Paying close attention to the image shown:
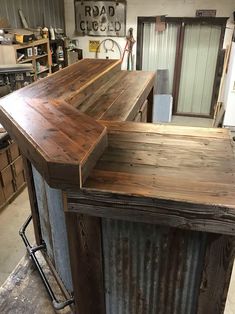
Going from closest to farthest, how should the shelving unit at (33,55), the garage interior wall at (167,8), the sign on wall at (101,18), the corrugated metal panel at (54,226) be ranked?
1. the corrugated metal panel at (54,226)
2. the shelving unit at (33,55)
3. the garage interior wall at (167,8)
4. the sign on wall at (101,18)

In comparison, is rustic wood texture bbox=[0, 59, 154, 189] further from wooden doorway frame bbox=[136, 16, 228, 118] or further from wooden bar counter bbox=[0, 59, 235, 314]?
wooden doorway frame bbox=[136, 16, 228, 118]

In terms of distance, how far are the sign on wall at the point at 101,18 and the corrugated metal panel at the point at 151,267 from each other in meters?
5.96

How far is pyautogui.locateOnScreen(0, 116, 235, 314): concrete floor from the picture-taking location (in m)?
2.71

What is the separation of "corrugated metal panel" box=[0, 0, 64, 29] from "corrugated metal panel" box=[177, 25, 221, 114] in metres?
2.67

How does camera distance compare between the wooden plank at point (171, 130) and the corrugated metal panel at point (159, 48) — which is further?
the corrugated metal panel at point (159, 48)

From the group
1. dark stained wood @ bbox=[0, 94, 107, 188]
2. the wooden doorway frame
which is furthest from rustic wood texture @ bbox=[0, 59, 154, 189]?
the wooden doorway frame

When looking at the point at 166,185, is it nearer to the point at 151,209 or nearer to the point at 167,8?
the point at 151,209

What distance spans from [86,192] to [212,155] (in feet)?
1.53

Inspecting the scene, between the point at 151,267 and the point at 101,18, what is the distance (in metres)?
6.18

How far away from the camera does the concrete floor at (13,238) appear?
2.71 m

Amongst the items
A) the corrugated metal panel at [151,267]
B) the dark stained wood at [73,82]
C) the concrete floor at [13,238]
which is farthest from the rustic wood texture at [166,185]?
the concrete floor at [13,238]

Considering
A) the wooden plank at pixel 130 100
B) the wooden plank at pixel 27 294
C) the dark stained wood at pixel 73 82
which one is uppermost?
the dark stained wood at pixel 73 82

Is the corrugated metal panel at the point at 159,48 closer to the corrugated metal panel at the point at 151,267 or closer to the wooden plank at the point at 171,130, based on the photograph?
the wooden plank at the point at 171,130

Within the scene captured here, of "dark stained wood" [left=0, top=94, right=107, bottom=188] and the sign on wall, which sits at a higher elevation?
the sign on wall
